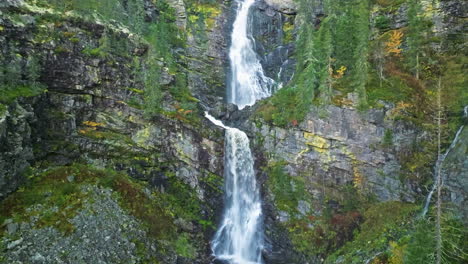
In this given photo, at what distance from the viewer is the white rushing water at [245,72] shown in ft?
132

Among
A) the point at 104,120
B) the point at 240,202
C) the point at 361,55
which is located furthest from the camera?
the point at 240,202

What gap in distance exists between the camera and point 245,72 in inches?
1663

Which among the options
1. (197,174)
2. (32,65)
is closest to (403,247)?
(197,174)

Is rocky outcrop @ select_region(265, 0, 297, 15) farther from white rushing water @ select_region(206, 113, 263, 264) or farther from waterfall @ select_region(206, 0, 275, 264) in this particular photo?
white rushing water @ select_region(206, 113, 263, 264)

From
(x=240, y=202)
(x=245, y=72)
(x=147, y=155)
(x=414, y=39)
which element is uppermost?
(x=414, y=39)

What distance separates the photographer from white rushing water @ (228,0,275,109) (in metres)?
40.1

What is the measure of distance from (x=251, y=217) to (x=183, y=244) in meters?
6.89

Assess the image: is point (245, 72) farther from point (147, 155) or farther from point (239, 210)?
point (239, 210)

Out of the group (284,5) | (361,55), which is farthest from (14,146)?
(284,5)

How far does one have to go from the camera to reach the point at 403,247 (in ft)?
64.6

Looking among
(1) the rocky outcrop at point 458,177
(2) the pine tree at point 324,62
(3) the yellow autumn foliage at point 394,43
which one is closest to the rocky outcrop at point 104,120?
(2) the pine tree at point 324,62

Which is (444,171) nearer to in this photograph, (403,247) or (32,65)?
(403,247)

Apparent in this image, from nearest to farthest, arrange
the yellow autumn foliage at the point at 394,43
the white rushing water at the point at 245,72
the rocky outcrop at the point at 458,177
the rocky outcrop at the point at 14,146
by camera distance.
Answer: the rocky outcrop at the point at 14,146 → the rocky outcrop at the point at 458,177 → the yellow autumn foliage at the point at 394,43 → the white rushing water at the point at 245,72

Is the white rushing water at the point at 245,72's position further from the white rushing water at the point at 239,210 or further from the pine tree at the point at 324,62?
the pine tree at the point at 324,62
